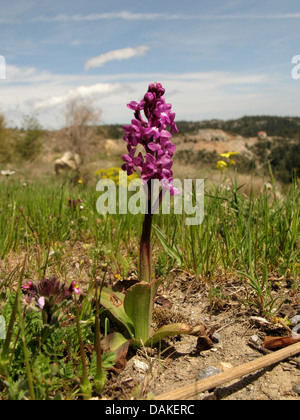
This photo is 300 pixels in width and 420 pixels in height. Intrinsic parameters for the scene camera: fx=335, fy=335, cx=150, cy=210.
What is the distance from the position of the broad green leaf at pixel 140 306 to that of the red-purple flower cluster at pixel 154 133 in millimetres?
441

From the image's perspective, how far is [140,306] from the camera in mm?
1492

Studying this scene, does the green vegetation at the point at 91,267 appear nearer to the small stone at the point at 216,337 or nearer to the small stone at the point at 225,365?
the small stone at the point at 216,337

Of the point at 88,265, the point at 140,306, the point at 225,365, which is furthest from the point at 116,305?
the point at 88,265

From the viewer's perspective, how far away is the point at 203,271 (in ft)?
7.06

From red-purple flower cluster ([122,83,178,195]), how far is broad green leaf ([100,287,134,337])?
0.59 meters

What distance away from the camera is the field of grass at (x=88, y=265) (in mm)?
1236

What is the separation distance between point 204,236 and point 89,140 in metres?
17.3

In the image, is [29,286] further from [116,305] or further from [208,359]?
[208,359]

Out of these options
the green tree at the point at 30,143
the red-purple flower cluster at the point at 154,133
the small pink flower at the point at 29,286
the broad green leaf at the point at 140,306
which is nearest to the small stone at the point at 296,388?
the broad green leaf at the point at 140,306

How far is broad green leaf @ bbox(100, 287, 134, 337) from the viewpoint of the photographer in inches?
61.2

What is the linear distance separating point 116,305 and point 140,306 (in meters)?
0.18

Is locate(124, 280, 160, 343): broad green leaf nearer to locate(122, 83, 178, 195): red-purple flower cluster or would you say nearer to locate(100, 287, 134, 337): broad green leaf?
locate(100, 287, 134, 337): broad green leaf
